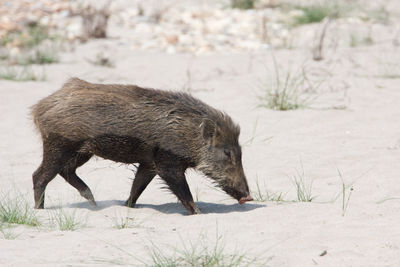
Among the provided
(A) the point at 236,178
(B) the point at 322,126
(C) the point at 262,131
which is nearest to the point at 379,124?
(B) the point at 322,126

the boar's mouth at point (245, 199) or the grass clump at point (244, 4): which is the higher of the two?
the grass clump at point (244, 4)

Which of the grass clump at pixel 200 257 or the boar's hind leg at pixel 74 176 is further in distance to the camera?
the boar's hind leg at pixel 74 176

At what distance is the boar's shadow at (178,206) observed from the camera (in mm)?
5527

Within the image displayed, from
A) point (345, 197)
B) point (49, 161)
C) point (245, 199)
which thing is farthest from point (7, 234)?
point (345, 197)

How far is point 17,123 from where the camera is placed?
8047 millimetres

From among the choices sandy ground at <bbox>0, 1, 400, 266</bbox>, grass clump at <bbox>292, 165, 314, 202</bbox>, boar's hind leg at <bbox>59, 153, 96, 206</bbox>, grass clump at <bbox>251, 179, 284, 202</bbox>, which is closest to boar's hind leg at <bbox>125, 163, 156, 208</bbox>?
sandy ground at <bbox>0, 1, 400, 266</bbox>

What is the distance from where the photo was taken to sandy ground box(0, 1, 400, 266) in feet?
13.6

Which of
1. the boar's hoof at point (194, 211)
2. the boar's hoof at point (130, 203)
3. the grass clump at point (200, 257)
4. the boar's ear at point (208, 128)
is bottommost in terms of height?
the boar's hoof at point (130, 203)

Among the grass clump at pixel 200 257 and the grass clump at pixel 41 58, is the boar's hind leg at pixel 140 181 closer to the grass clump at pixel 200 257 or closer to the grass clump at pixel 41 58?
the grass clump at pixel 200 257

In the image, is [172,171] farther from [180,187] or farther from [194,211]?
[194,211]

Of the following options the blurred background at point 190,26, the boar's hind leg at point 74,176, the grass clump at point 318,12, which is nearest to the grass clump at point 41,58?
the blurred background at point 190,26

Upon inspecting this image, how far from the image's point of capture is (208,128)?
5.48m

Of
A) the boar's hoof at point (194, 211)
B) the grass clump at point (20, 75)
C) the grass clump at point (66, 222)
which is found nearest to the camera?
the grass clump at point (66, 222)

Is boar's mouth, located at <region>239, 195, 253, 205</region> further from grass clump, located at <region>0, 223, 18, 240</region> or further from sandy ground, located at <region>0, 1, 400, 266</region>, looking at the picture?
grass clump, located at <region>0, 223, 18, 240</region>
